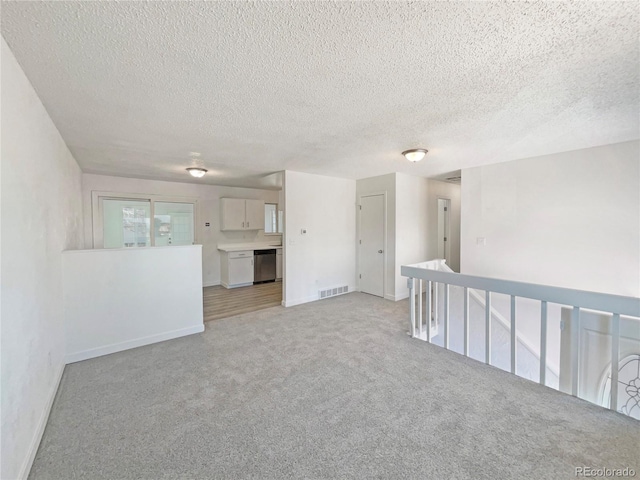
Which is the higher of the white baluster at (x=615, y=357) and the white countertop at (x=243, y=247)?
the white countertop at (x=243, y=247)

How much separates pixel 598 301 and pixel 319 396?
2327 millimetres

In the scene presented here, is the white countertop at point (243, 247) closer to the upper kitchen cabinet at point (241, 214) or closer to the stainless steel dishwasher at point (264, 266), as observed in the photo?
the stainless steel dishwasher at point (264, 266)

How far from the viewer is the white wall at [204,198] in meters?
5.05

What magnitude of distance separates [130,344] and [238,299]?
86.4 inches

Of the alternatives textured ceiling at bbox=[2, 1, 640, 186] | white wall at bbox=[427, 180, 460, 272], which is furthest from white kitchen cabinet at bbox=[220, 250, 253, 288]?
Result: white wall at bbox=[427, 180, 460, 272]

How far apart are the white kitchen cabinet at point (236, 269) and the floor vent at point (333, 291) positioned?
2.15m

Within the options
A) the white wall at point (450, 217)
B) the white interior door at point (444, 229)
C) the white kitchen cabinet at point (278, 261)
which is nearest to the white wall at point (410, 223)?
the white wall at point (450, 217)

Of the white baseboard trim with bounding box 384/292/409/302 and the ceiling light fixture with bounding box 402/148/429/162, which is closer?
the ceiling light fixture with bounding box 402/148/429/162

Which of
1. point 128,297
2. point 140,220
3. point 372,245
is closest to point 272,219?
point 140,220

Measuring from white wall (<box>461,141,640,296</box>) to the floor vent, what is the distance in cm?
233

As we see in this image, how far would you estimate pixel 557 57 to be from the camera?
5.23 feet

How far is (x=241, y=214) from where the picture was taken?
259 inches

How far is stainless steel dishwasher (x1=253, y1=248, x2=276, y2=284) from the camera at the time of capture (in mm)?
6535

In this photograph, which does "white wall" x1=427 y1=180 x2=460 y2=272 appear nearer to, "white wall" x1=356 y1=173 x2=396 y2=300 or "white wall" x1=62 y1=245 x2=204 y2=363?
"white wall" x1=356 y1=173 x2=396 y2=300
